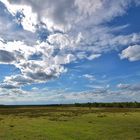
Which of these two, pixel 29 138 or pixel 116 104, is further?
pixel 116 104

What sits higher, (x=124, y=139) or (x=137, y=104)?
(x=137, y=104)

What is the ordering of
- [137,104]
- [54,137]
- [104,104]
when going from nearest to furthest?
[54,137] < [137,104] < [104,104]

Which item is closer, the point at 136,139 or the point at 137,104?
the point at 136,139

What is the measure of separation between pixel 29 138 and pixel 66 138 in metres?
3.58

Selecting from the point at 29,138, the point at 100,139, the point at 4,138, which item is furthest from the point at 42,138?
the point at 100,139

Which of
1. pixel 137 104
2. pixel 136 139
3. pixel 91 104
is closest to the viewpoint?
pixel 136 139

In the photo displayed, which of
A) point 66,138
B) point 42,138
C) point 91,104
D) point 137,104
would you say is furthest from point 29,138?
point 91,104

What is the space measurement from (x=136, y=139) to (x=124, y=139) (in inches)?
43.3

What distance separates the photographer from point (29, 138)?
94.5 feet

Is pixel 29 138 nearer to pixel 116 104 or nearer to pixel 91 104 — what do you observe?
pixel 116 104

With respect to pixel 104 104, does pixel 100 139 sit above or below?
below

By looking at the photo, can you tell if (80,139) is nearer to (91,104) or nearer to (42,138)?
(42,138)

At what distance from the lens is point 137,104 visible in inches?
6718

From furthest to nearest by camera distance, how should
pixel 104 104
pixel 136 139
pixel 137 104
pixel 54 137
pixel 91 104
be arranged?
pixel 91 104 < pixel 104 104 < pixel 137 104 < pixel 54 137 < pixel 136 139
